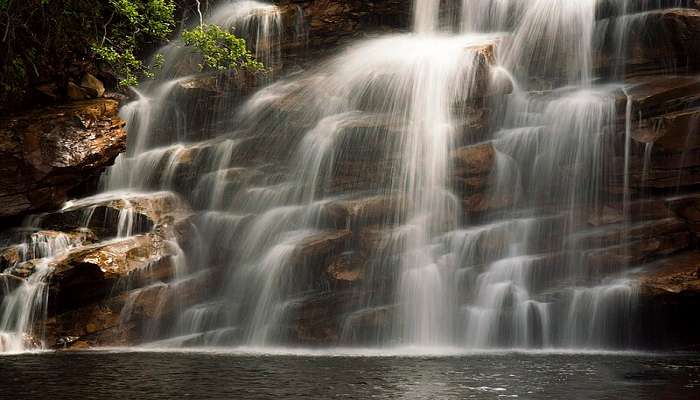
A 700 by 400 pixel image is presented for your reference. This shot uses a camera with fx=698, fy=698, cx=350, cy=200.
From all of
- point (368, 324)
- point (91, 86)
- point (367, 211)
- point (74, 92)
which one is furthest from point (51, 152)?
point (368, 324)

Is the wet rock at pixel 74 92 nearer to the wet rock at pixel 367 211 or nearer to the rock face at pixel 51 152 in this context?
the rock face at pixel 51 152

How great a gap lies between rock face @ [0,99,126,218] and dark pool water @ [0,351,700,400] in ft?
18.2

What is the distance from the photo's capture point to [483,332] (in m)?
14.4

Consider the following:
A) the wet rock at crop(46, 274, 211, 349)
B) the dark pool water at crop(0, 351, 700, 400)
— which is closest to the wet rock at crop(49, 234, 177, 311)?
the wet rock at crop(46, 274, 211, 349)

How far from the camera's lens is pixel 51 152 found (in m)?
A: 17.8

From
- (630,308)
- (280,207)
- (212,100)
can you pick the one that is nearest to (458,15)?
(212,100)

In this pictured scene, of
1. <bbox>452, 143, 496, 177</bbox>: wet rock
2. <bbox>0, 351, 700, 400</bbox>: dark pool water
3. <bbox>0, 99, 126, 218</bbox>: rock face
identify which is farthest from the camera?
<bbox>0, 99, 126, 218</bbox>: rock face

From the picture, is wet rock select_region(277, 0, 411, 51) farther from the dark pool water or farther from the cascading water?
the dark pool water

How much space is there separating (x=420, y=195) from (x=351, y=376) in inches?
278

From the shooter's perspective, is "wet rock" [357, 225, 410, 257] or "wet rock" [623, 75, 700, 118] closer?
"wet rock" [623, 75, 700, 118]

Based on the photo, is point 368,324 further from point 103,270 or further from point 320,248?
point 103,270

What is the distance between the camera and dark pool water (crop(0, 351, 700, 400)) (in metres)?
9.40

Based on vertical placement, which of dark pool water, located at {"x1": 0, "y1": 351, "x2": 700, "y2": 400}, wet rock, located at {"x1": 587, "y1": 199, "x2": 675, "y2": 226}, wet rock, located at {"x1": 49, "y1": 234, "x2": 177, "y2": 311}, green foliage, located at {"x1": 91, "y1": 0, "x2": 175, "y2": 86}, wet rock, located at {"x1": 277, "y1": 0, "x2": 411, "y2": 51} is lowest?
dark pool water, located at {"x1": 0, "y1": 351, "x2": 700, "y2": 400}

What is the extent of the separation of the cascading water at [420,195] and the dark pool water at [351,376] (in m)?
2.01
